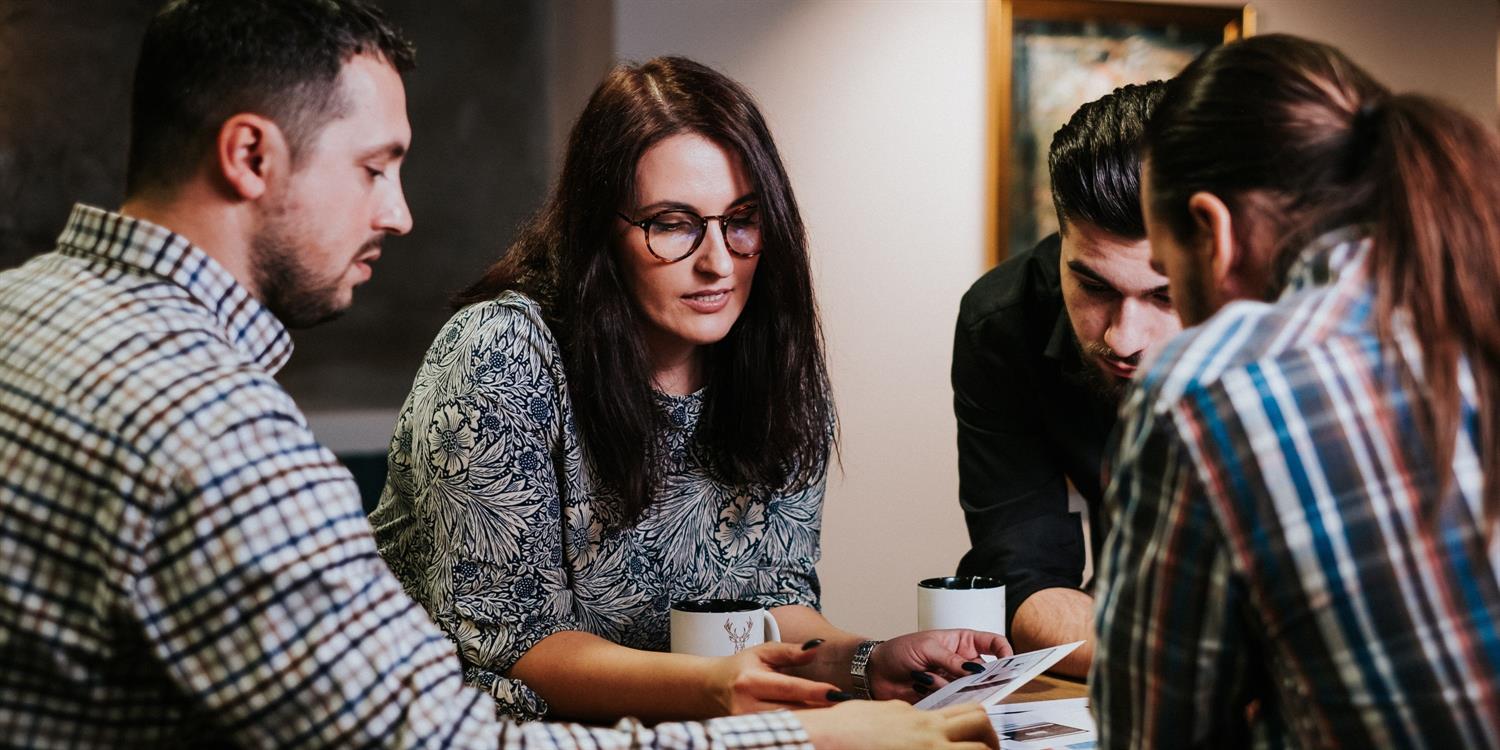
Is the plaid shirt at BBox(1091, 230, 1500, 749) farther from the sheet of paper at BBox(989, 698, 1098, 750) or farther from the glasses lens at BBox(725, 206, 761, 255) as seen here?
the glasses lens at BBox(725, 206, 761, 255)

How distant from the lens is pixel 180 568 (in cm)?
94

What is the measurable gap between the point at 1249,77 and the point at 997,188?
8.30ft

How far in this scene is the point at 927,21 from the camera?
347 cm

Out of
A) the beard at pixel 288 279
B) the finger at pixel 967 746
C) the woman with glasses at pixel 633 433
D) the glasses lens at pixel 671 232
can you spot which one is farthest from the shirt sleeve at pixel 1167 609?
the glasses lens at pixel 671 232

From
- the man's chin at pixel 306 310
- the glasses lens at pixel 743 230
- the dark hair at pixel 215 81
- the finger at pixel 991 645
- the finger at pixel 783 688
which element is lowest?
the finger at pixel 991 645

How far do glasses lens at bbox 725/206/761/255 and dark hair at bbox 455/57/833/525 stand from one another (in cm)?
1

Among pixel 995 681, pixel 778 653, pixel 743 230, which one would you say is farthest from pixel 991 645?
pixel 743 230

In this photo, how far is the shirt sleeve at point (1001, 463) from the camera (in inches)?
86.7

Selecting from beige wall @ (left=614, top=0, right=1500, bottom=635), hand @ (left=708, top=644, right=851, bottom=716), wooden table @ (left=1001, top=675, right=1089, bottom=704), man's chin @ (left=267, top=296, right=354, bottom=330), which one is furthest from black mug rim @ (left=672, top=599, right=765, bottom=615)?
beige wall @ (left=614, top=0, right=1500, bottom=635)

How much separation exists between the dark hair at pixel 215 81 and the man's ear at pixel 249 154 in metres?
0.01

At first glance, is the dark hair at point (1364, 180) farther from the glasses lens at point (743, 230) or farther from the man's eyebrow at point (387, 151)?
the glasses lens at point (743, 230)

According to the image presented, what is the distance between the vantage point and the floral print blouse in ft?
5.57

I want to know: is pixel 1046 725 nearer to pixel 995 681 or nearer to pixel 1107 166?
pixel 995 681

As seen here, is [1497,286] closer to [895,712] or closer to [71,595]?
[895,712]
